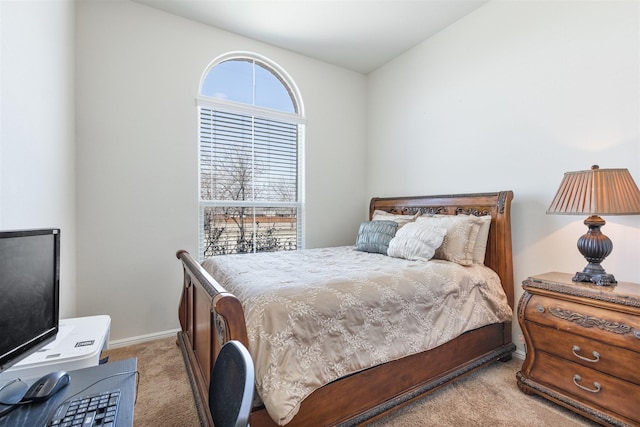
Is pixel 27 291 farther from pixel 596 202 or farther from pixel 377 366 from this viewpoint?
pixel 596 202

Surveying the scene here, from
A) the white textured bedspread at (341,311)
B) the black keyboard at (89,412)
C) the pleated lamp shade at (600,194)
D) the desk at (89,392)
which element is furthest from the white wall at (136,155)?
the pleated lamp shade at (600,194)

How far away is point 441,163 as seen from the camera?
10.2 ft

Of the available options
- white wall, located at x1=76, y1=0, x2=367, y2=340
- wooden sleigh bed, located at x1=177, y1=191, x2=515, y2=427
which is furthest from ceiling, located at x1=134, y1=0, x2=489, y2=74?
wooden sleigh bed, located at x1=177, y1=191, x2=515, y2=427

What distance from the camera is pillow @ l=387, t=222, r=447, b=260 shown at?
239cm

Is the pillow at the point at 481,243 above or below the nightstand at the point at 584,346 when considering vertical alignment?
above

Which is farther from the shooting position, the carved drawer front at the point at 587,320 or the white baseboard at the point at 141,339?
the white baseboard at the point at 141,339

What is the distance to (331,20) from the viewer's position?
2963 millimetres

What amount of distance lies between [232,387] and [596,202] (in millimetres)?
2063

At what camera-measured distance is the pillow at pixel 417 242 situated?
7.84 ft

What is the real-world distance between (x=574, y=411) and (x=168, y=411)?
2.34m

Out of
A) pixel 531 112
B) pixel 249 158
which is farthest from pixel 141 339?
pixel 531 112

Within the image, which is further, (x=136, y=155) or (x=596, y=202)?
(x=136, y=155)

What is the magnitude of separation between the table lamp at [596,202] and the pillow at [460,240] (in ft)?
2.01

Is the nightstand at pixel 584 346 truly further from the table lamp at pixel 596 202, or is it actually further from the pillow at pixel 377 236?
the pillow at pixel 377 236
